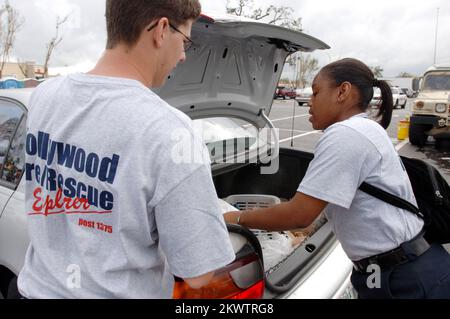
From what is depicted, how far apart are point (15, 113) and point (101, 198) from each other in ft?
4.79

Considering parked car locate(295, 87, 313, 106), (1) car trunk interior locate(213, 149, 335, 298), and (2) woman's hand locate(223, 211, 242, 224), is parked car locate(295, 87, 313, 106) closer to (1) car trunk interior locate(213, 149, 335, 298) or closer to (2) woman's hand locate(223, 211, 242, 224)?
(1) car trunk interior locate(213, 149, 335, 298)

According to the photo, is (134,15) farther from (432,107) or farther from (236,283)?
(432,107)

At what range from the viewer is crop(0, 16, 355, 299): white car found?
1386mm

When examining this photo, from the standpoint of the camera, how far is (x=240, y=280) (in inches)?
51.0

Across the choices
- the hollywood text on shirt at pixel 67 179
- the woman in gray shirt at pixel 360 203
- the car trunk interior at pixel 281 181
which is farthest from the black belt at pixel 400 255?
the hollywood text on shirt at pixel 67 179

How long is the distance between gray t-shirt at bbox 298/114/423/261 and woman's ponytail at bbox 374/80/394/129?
29 centimetres

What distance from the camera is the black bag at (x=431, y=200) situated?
1.66 meters

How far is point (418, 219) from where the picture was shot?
5.21 ft

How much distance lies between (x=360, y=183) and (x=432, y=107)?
9108 millimetres

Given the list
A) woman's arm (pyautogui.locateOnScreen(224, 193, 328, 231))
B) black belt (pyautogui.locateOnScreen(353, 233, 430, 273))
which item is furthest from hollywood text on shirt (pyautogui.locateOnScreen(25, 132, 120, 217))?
black belt (pyautogui.locateOnScreen(353, 233, 430, 273))

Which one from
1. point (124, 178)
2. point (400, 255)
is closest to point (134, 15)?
point (124, 178)

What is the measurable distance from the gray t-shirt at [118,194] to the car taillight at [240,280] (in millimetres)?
255
